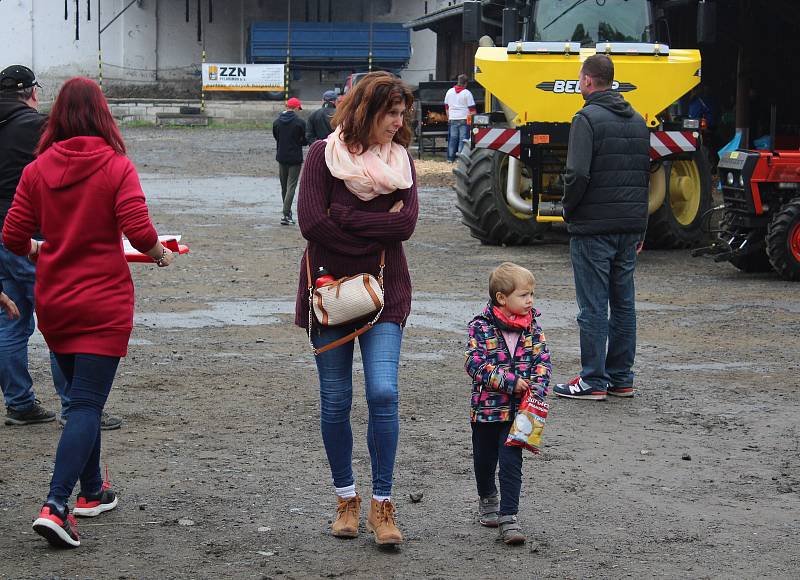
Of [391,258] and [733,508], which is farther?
[733,508]

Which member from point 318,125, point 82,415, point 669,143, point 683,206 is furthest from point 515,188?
point 82,415

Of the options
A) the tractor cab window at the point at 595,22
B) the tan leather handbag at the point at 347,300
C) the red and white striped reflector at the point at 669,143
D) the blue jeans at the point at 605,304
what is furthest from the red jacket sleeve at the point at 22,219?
the tractor cab window at the point at 595,22

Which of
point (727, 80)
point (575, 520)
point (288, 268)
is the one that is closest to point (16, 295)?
point (575, 520)

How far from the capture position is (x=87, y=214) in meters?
5.24

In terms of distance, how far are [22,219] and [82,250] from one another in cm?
31

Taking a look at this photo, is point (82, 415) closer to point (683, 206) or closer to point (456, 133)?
point (683, 206)

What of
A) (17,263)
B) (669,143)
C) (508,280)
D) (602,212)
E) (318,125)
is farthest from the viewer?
(318,125)

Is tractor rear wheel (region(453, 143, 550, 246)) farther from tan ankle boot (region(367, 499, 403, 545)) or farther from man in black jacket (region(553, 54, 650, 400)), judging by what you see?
tan ankle boot (region(367, 499, 403, 545))

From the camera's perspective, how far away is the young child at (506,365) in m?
5.23

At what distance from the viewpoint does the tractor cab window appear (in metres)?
15.7

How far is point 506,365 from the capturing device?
5.25 m

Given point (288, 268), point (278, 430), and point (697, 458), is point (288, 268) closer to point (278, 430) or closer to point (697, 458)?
point (278, 430)

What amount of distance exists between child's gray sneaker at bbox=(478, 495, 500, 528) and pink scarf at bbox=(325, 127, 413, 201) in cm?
132

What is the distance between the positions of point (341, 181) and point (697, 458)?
2535mm
